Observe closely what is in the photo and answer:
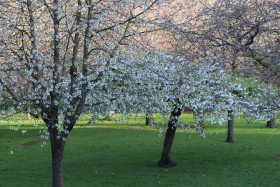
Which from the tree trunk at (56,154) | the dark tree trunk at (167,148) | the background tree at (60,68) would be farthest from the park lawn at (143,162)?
the background tree at (60,68)

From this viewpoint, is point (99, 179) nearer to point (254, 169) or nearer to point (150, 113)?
point (150, 113)

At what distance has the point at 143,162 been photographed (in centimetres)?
2139

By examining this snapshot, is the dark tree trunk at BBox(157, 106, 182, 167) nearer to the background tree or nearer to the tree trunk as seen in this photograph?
the background tree

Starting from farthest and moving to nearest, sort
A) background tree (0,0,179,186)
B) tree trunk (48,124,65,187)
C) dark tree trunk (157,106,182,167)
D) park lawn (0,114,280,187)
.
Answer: dark tree trunk (157,106,182,167) < park lawn (0,114,280,187) < tree trunk (48,124,65,187) < background tree (0,0,179,186)

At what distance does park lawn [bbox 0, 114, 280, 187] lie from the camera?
1694cm

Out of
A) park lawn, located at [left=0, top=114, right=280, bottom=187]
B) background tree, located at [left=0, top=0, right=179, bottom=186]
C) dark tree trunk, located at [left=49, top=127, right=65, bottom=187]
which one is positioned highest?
background tree, located at [left=0, top=0, right=179, bottom=186]

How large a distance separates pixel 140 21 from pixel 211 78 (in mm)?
5485

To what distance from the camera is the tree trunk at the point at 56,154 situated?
12.9 m

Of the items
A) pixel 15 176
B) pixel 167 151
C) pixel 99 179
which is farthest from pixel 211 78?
pixel 15 176

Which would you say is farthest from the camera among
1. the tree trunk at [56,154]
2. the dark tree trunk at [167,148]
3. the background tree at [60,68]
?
the dark tree trunk at [167,148]

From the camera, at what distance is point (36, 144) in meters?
28.0

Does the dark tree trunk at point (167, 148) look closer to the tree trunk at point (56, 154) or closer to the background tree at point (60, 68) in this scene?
the background tree at point (60, 68)

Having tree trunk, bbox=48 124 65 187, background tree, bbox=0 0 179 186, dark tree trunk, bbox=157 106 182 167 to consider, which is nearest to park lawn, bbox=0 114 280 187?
dark tree trunk, bbox=157 106 182 167

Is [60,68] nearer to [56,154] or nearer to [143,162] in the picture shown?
[56,154]
